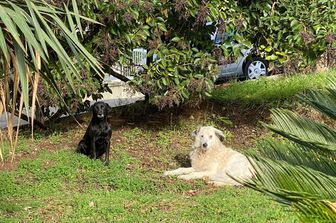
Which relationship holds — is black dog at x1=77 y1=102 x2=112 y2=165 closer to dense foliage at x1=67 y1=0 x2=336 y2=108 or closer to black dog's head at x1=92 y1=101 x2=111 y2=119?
black dog's head at x1=92 y1=101 x2=111 y2=119

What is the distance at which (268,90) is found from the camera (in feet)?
36.1

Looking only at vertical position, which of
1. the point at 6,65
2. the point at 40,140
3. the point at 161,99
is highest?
the point at 6,65

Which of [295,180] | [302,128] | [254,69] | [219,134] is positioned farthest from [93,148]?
[254,69]

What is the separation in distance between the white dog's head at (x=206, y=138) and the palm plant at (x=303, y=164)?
13.1 ft

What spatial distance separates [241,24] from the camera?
8.52 m

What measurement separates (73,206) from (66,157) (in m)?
1.82

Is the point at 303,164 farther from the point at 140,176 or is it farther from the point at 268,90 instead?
the point at 268,90

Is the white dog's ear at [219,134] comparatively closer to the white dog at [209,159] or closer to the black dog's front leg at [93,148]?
the white dog at [209,159]

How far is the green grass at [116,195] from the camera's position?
19.8ft

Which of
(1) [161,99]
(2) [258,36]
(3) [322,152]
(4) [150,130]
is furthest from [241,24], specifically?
(3) [322,152]

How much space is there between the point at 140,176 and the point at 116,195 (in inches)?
35.8

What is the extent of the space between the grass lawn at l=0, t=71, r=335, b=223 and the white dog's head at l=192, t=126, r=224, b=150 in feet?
1.76

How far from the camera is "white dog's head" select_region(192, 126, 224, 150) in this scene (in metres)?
7.85

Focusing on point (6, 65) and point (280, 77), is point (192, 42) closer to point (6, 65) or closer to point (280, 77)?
point (280, 77)
